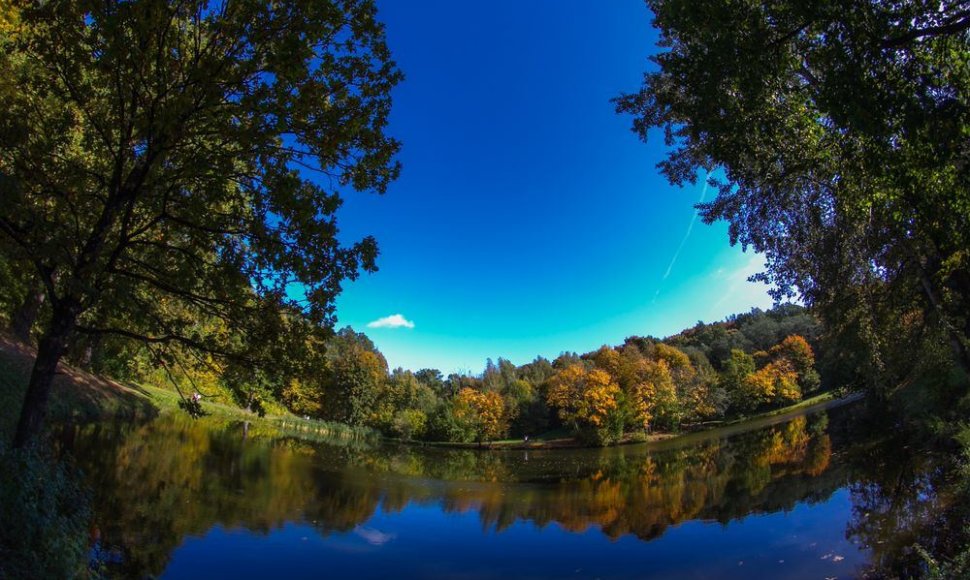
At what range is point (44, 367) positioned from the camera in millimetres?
6848

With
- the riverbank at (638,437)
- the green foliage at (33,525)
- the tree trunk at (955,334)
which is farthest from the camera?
the riverbank at (638,437)

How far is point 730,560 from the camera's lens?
1193 centimetres

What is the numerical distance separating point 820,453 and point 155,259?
31.6 meters

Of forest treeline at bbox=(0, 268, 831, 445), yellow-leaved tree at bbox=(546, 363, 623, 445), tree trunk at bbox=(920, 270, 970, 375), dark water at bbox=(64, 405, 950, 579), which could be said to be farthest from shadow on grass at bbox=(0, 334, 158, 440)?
yellow-leaved tree at bbox=(546, 363, 623, 445)

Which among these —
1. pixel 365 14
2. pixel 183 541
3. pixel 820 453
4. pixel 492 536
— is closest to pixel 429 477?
pixel 492 536

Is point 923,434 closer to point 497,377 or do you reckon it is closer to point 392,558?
point 392,558

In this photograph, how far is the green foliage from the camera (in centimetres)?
534

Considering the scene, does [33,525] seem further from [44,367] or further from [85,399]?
[85,399]

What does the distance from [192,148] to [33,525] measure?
5231 millimetres

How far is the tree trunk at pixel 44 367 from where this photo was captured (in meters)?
6.77

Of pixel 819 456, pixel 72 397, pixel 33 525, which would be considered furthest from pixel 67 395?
pixel 819 456

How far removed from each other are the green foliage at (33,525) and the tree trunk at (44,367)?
296 millimetres

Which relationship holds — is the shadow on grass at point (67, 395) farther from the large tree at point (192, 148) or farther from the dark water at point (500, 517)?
the large tree at point (192, 148)

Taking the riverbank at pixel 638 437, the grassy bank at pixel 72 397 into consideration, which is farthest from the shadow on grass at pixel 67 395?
the riverbank at pixel 638 437
